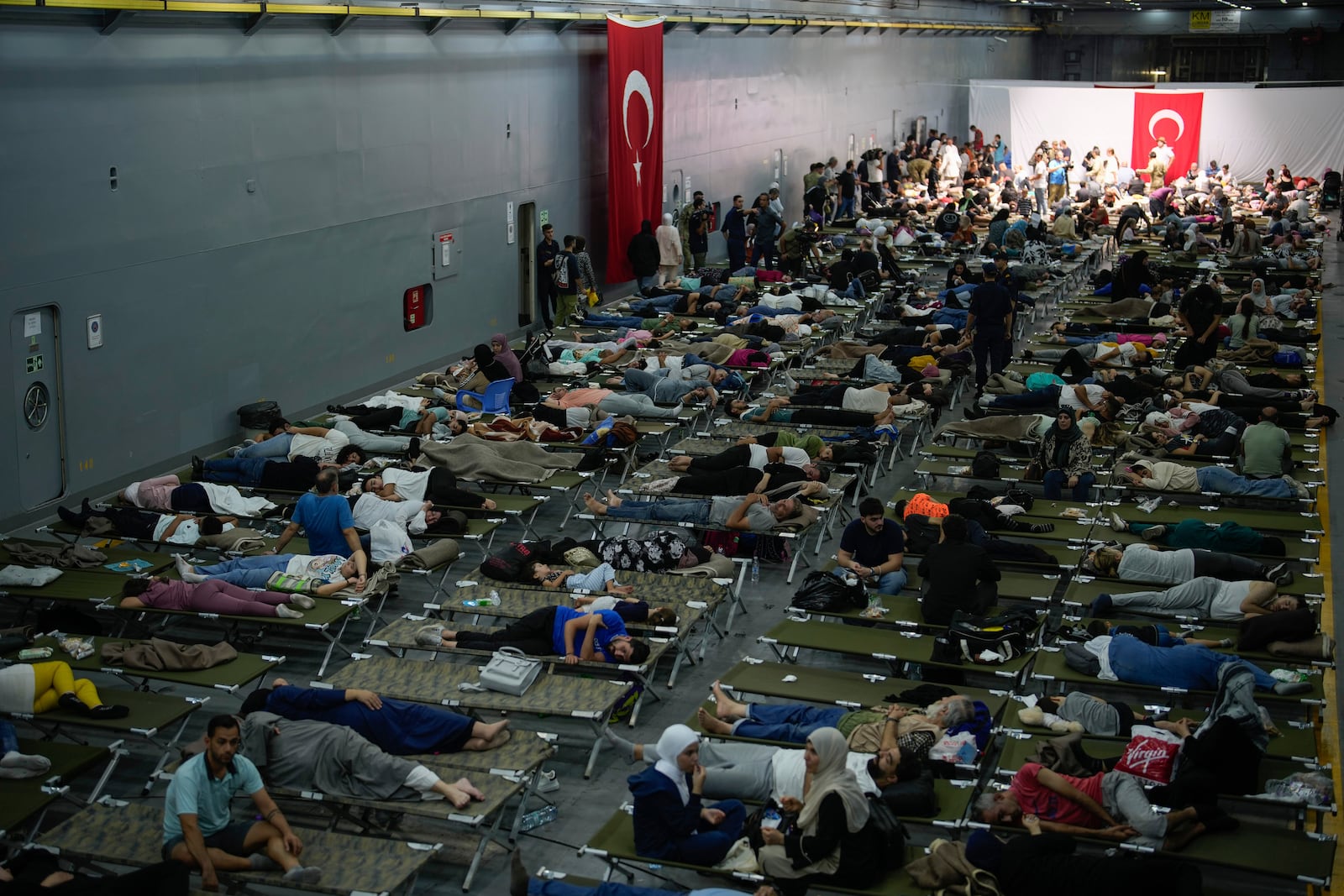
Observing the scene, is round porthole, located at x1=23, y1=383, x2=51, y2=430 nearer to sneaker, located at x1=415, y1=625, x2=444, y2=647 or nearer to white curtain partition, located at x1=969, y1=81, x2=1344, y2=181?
sneaker, located at x1=415, y1=625, x2=444, y2=647

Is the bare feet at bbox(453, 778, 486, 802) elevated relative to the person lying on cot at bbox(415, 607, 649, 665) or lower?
lower

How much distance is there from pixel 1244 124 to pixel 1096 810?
34.0m

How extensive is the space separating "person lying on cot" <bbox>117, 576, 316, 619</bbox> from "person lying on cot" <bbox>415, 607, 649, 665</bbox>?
1.00 m

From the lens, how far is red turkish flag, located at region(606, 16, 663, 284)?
21062mm

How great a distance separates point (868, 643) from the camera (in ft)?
29.3

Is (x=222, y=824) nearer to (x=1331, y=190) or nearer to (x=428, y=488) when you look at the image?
(x=428, y=488)

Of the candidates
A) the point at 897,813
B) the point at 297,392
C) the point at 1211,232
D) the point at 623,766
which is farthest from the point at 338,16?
the point at 1211,232

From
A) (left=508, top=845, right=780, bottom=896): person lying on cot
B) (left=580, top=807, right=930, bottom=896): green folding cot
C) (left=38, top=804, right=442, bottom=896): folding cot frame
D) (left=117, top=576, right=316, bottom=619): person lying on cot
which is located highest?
(left=117, top=576, right=316, bottom=619): person lying on cot

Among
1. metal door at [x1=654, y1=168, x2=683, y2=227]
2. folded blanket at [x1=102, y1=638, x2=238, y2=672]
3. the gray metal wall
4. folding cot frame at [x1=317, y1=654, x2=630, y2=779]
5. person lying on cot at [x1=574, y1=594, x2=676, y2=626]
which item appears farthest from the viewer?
metal door at [x1=654, y1=168, x2=683, y2=227]

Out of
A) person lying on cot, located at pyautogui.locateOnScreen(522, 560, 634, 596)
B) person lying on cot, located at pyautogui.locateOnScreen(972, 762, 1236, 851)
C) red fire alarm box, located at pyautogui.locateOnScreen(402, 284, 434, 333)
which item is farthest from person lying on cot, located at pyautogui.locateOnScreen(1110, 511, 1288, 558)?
red fire alarm box, located at pyautogui.locateOnScreen(402, 284, 434, 333)

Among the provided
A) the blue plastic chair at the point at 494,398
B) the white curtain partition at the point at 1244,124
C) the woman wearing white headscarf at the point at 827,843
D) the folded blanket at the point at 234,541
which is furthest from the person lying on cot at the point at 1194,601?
the white curtain partition at the point at 1244,124

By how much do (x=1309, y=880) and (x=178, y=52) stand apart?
38.2ft

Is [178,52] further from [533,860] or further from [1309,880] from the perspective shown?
[1309,880]

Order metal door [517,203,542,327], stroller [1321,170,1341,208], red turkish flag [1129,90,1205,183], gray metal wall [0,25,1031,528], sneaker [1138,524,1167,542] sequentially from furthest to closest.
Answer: red turkish flag [1129,90,1205,183] → stroller [1321,170,1341,208] → metal door [517,203,542,327] → gray metal wall [0,25,1031,528] → sneaker [1138,524,1167,542]
